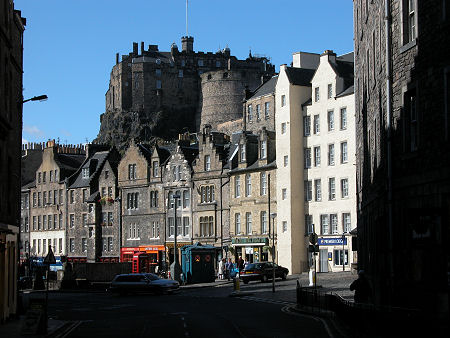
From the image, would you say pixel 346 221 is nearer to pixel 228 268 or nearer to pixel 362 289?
pixel 228 268

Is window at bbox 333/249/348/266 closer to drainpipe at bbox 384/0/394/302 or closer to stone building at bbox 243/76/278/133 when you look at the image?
stone building at bbox 243/76/278/133

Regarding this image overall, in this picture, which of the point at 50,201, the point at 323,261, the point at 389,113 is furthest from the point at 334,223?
the point at 50,201

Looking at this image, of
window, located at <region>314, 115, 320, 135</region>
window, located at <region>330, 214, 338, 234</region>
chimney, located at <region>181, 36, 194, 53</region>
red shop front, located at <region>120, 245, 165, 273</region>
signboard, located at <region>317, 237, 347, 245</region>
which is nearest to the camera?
signboard, located at <region>317, 237, 347, 245</region>

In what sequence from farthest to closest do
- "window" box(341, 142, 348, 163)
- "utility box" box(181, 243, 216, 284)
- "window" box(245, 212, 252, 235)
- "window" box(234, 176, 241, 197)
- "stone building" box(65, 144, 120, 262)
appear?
"stone building" box(65, 144, 120, 262), "window" box(234, 176, 241, 197), "window" box(245, 212, 252, 235), "window" box(341, 142, 348, 163), "utility box" box(181, 243, 216, 284)

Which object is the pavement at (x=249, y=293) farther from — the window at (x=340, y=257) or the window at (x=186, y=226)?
the window at (x=186, y=226)

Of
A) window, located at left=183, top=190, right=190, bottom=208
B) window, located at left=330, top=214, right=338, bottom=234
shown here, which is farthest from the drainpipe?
window, located at left=183, top=190, right=190, bottom=208

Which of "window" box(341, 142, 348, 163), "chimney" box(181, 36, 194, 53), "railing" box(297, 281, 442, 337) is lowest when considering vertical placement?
"railing" box(297, 281, 442, 337)

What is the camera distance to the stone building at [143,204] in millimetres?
83812

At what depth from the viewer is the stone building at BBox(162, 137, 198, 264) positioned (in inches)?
3157

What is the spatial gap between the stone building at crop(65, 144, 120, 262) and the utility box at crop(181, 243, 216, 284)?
28506mm

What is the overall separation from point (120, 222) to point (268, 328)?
6488cm

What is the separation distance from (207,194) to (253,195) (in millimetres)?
6239

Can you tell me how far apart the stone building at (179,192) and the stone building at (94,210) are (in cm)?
962

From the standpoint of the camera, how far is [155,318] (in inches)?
1255
